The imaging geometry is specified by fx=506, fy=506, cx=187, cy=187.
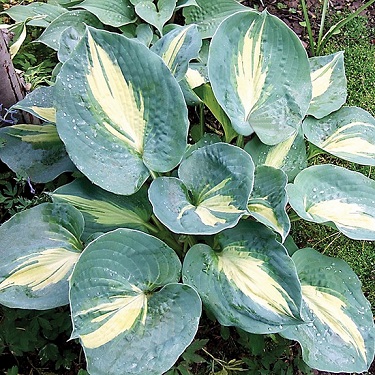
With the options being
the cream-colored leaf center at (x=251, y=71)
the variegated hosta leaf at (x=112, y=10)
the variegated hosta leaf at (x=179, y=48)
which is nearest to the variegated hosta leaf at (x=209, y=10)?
the variegated hosta leaf at (x=112, y=10)

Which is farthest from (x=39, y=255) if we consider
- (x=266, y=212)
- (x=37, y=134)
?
(x=266, y=212)

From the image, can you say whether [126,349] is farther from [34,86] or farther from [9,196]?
[34,86]

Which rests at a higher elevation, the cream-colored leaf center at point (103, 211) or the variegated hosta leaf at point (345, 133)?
the variegated hosta leaf at point (345, 133)

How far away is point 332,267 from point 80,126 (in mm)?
742

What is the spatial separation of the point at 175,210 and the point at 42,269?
34 centimetres

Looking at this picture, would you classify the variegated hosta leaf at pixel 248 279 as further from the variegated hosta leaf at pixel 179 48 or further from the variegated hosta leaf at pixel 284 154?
the variegated hosta leaf at pixel 179 48

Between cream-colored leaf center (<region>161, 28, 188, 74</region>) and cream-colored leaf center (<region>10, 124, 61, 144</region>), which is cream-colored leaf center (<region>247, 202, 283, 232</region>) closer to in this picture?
cream-colored leaf center (<region>161, 28, 188, 74</region>)

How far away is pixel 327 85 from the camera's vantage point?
5.18 ft

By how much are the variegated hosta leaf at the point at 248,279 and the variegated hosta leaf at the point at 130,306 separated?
0.07m

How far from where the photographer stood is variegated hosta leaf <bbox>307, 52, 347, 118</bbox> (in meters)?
1.54

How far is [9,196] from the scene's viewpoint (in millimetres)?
1489

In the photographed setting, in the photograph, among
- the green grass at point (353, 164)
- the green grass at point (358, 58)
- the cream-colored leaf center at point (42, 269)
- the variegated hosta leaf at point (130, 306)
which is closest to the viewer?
the variegated hosta leaf at point (130, 306)

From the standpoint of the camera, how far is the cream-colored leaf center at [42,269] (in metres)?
1.14

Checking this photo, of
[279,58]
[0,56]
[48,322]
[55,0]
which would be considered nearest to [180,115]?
[279,58]
